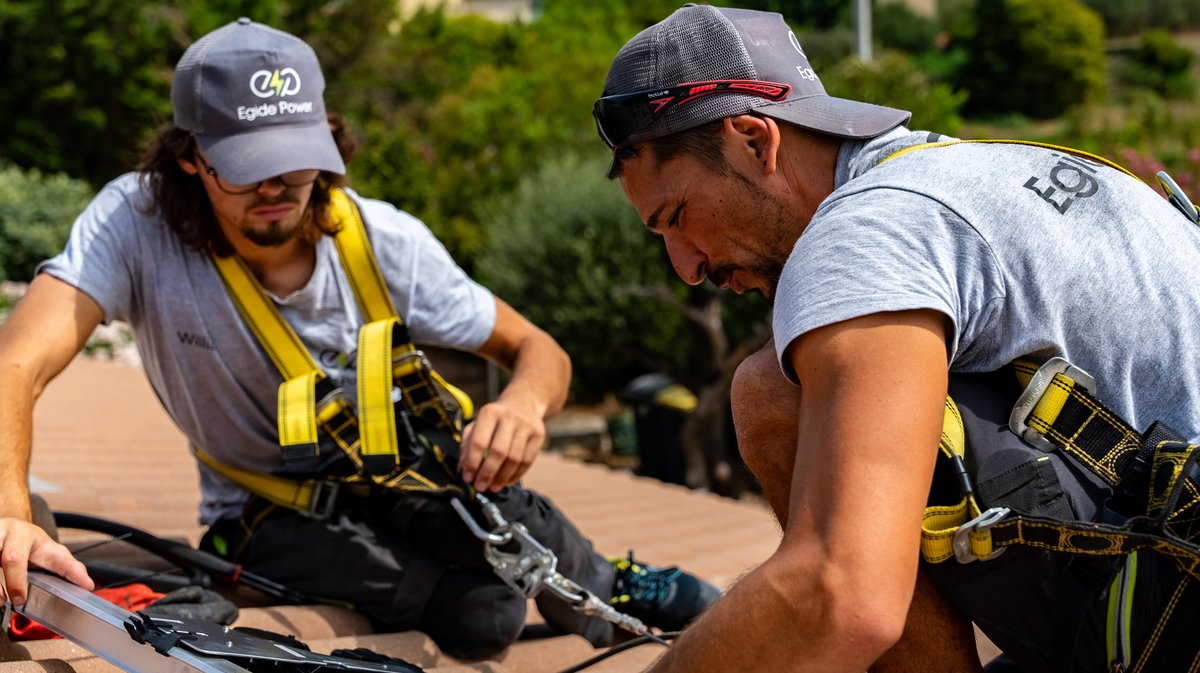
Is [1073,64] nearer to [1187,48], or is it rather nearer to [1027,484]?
[1187,48]

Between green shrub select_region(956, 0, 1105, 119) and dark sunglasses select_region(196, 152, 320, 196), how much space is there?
32.3m

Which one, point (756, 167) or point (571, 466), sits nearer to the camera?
point (756, 167)

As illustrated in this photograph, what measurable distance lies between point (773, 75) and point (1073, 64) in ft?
111

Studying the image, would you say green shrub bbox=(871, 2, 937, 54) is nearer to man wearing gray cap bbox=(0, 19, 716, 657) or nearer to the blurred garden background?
the blurred garden background

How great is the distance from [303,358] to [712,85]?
5.60 ft

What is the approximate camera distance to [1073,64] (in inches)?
1323

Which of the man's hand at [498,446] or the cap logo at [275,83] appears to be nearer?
the man's hand at [498,446]

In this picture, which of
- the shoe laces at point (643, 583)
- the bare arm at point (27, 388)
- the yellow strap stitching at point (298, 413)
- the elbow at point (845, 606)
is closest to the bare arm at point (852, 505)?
the elbow at point (845, 606)

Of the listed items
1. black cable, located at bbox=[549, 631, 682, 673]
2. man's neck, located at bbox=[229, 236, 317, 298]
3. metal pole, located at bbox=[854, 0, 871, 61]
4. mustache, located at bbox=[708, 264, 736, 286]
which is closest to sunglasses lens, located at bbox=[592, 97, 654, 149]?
mustache, located at bbox=[708, 264, 736, 286]

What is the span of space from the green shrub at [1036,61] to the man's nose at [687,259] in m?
33.0

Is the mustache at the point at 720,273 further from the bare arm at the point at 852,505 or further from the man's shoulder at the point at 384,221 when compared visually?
the man's shoulder at the point at 384,221

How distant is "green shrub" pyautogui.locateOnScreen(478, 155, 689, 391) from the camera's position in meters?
18.0

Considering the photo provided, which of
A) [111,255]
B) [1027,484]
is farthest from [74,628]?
[1027,484]

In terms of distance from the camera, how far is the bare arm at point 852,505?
5.98ft
